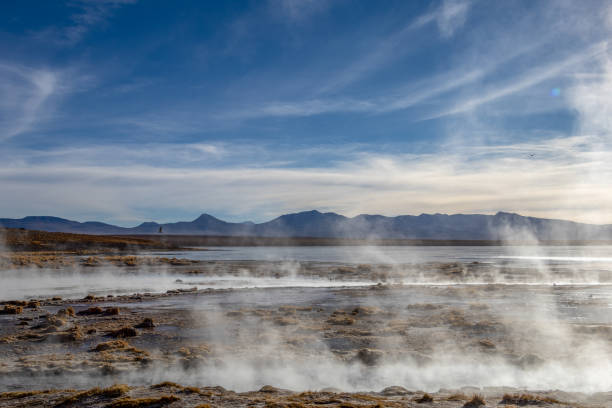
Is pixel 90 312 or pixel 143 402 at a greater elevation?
pixel 143 402

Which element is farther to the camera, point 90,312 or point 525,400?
point 90,312

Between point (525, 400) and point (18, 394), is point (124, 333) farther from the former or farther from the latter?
point (525, 400)

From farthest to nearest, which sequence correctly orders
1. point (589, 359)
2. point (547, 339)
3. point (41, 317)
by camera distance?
point (41, 317)
point (547, 339)
point (589, 359)

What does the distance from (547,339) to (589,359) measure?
2.77 metres

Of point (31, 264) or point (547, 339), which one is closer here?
point (547, 339)

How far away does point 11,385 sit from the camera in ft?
40.5

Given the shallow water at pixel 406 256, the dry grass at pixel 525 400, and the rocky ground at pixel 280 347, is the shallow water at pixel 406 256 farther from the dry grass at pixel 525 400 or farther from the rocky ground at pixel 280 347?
the dry grass at pixel 525 400

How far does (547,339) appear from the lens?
17922 millimetres

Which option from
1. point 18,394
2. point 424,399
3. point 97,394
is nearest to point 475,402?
point 424,399

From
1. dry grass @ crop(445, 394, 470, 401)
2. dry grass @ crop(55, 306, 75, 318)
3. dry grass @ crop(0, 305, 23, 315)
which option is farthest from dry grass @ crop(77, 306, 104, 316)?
dry grass @ crop(445, 394, 470, 401)

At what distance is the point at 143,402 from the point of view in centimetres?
1025

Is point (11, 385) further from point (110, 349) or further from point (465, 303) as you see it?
point (465, 303)

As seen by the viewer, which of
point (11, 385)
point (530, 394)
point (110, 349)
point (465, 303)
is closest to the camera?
point (530, 394)

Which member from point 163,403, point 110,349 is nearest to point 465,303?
point 110,349
